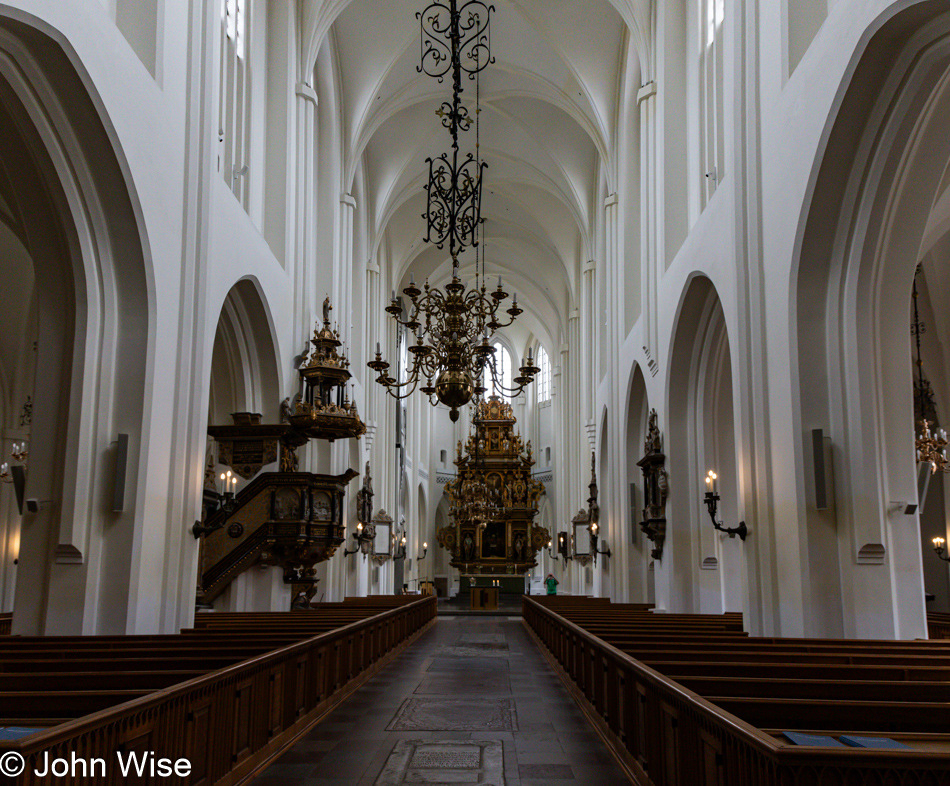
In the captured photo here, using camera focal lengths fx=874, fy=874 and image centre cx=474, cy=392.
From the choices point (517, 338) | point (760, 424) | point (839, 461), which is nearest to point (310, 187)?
point (760, 424)

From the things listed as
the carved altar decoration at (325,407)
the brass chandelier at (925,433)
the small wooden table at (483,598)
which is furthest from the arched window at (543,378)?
the carved altar decoration at (325,407)

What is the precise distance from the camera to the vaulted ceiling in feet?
59.7

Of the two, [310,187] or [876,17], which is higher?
[310,187]

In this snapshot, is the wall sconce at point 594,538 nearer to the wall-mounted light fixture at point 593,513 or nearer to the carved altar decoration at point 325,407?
the wall-mounted light fixture at point 593,513

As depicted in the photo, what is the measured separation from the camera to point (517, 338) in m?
40.8

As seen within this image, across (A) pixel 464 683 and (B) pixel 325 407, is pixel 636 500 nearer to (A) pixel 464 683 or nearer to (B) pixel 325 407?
(B) pixel 325 407

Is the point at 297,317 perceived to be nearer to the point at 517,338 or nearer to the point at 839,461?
the point at 839,461

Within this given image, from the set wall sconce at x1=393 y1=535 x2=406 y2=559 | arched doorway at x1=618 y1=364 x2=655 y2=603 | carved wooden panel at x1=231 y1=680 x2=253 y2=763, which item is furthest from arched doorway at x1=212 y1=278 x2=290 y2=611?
wall sconce at x1=393 y1=535 x2=406 y2=559

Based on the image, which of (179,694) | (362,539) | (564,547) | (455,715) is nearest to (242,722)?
(179,694)

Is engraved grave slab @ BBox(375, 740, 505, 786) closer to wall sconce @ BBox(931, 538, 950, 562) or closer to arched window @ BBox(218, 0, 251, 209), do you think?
arched window @ BBox(218, 0, 251, 209)

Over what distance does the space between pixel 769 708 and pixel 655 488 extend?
405 inches

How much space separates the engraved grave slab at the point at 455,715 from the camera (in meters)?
6.08

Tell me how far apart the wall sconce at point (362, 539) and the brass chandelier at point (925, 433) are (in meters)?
11.3

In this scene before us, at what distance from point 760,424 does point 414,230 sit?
2092 centimetres
